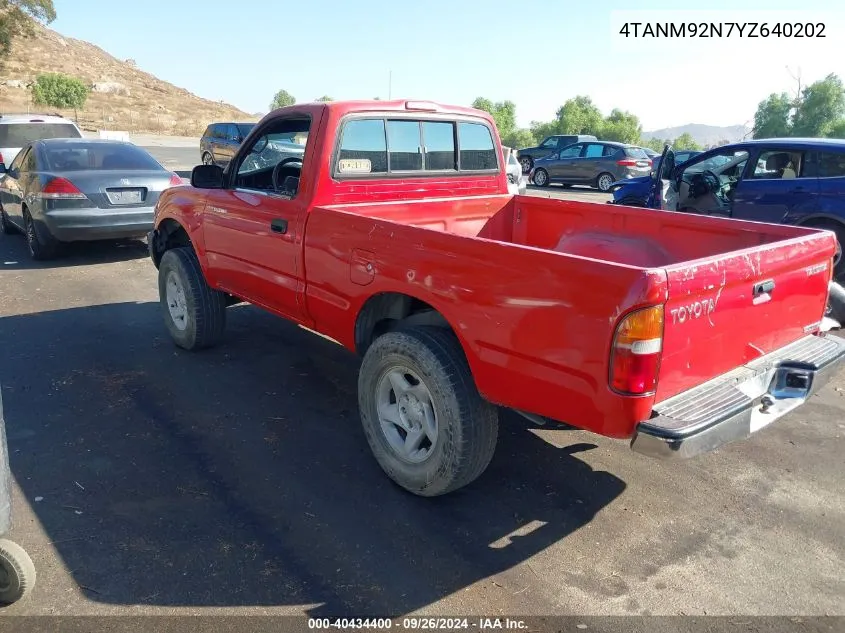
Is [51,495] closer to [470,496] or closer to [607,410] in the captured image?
[470,496]

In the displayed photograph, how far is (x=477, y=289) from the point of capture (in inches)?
114

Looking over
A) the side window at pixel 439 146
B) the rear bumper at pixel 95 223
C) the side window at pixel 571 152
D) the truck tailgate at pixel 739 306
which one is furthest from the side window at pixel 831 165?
the side window at pixel 571 152

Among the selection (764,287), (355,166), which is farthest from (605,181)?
(764,287)

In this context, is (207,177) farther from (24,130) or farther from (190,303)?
(24,130)

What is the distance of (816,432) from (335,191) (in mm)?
3498

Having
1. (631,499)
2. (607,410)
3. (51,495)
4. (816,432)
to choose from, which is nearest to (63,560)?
(51,495)

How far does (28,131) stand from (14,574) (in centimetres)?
1324

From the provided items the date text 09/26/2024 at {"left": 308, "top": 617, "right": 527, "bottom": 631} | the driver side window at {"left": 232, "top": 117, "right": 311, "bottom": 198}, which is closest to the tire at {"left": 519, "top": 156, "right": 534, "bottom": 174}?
the driver side window at {"left": 232, "top": 117, "right": 311, "bottom": 198}

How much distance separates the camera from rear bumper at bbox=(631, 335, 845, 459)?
8.10 ft

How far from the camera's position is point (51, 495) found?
3355 mm

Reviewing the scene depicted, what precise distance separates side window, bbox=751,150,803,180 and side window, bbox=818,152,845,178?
232mm

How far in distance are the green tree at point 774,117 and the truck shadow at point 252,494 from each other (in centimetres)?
6481

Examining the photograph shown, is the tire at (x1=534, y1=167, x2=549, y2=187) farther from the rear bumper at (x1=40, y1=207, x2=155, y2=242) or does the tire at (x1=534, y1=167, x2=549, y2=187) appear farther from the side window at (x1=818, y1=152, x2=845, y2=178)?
the rear bumper at (x1=40, y1=207, x2=155, y2=242)

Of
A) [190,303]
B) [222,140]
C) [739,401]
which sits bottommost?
[190,303]
